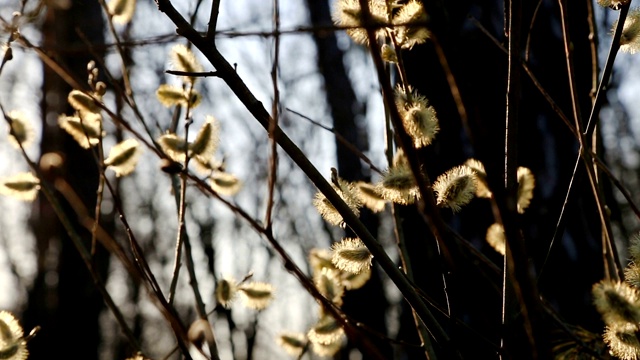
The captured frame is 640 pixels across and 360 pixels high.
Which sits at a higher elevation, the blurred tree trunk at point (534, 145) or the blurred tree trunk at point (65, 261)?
the blurred tree trunk at point (65, 261)

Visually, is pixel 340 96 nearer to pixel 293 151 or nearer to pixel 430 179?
pixel 430 179

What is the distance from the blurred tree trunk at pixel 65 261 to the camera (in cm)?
935

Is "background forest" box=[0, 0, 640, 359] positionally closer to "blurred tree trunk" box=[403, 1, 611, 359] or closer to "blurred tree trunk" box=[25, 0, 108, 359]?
"blurred tree trunk" box=[403, 1, 611, 359]

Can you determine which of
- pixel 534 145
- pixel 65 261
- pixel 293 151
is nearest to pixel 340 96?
pixel 65 261

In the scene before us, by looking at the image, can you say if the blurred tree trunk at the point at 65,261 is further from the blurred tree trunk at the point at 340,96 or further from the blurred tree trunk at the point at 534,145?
the blurred tree trunk at the point at 534,145

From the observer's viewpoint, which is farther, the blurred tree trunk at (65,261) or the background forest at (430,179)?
the blurred tree trunk at (65,261)

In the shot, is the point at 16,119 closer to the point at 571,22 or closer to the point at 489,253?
the point at 489,253

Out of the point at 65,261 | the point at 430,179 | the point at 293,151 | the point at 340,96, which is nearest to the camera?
the point at 293,151

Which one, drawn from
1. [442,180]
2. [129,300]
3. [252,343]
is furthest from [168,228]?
[442,180]

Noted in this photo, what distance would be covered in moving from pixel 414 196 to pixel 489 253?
0.89m

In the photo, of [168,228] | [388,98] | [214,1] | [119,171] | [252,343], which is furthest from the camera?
[168,228]

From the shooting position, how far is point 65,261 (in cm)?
1016

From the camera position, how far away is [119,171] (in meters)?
1.64

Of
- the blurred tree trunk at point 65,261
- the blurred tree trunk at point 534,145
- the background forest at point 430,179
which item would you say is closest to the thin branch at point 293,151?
the background forest at point 430,179
